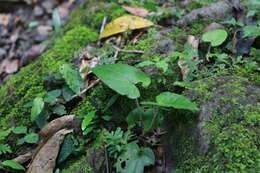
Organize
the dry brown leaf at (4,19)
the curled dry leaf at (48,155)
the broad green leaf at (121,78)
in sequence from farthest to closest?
the dry brown leaf at (4,19) < the curled dry leaf at (48,155) < the broad green leaf at (121,78)

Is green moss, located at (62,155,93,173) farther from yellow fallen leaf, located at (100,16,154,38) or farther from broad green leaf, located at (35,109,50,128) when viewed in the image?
yellow fallen leaf, located at (100,16,154,38)

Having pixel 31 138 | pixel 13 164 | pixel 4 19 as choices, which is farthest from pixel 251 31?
pixel 4 19

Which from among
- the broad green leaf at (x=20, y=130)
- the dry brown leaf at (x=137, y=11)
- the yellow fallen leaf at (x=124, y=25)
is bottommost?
the broad green leaf at (x=20, y=130)

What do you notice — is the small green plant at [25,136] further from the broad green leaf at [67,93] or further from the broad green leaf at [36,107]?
the broad green leaf at [67,93]

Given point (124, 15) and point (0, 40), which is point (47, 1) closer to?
point (0, 40)

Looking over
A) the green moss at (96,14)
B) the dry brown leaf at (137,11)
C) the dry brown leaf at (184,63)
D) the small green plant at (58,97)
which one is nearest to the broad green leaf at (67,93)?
the small green plant at (58,97)

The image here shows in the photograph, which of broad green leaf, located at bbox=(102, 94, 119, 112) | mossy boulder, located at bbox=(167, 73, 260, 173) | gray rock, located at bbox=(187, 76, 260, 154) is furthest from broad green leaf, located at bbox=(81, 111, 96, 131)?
gray rock, located at bbox=(187, 76, 260, 154)

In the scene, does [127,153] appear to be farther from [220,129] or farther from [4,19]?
[4,19]
